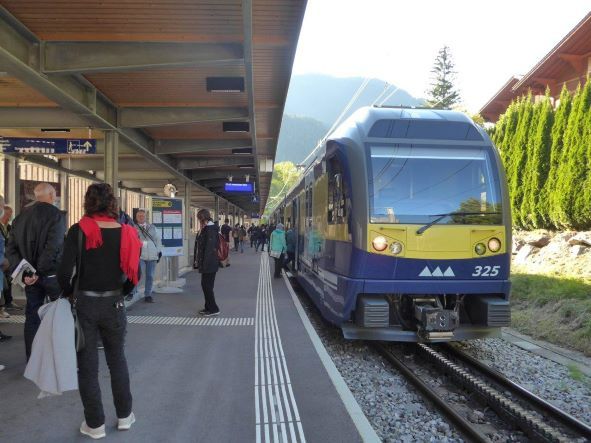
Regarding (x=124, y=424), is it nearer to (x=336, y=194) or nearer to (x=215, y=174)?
(x=336, y=194)

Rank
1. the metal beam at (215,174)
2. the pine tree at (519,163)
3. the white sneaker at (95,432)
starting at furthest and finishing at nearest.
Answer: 1. the metal beam at (215,174)
2. the pine tree at (519,163)
3. the white sneaker at (95,432)

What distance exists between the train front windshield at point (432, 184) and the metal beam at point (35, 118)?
6.76 metres

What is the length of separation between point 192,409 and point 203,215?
15.8 ft

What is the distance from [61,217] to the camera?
5234 mm

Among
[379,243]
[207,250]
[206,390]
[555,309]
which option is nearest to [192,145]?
[207,250]

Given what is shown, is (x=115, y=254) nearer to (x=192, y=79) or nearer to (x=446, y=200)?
(x=446, y=200)

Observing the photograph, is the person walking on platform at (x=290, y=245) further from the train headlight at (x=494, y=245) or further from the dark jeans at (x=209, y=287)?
the train headlight at (x=494, y=245)

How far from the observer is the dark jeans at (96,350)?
371cm

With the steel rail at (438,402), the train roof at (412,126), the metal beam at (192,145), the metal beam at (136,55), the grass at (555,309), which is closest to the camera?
the steel rail at (438,402)

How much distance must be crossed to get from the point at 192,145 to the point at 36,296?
31.9 feet

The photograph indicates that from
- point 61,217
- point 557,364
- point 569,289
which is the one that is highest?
point 61,217

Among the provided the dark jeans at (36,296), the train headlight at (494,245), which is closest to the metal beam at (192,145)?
the dark jeans at (36,296)

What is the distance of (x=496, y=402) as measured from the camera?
531 centimetres

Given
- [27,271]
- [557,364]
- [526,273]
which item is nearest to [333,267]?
[557,364]
